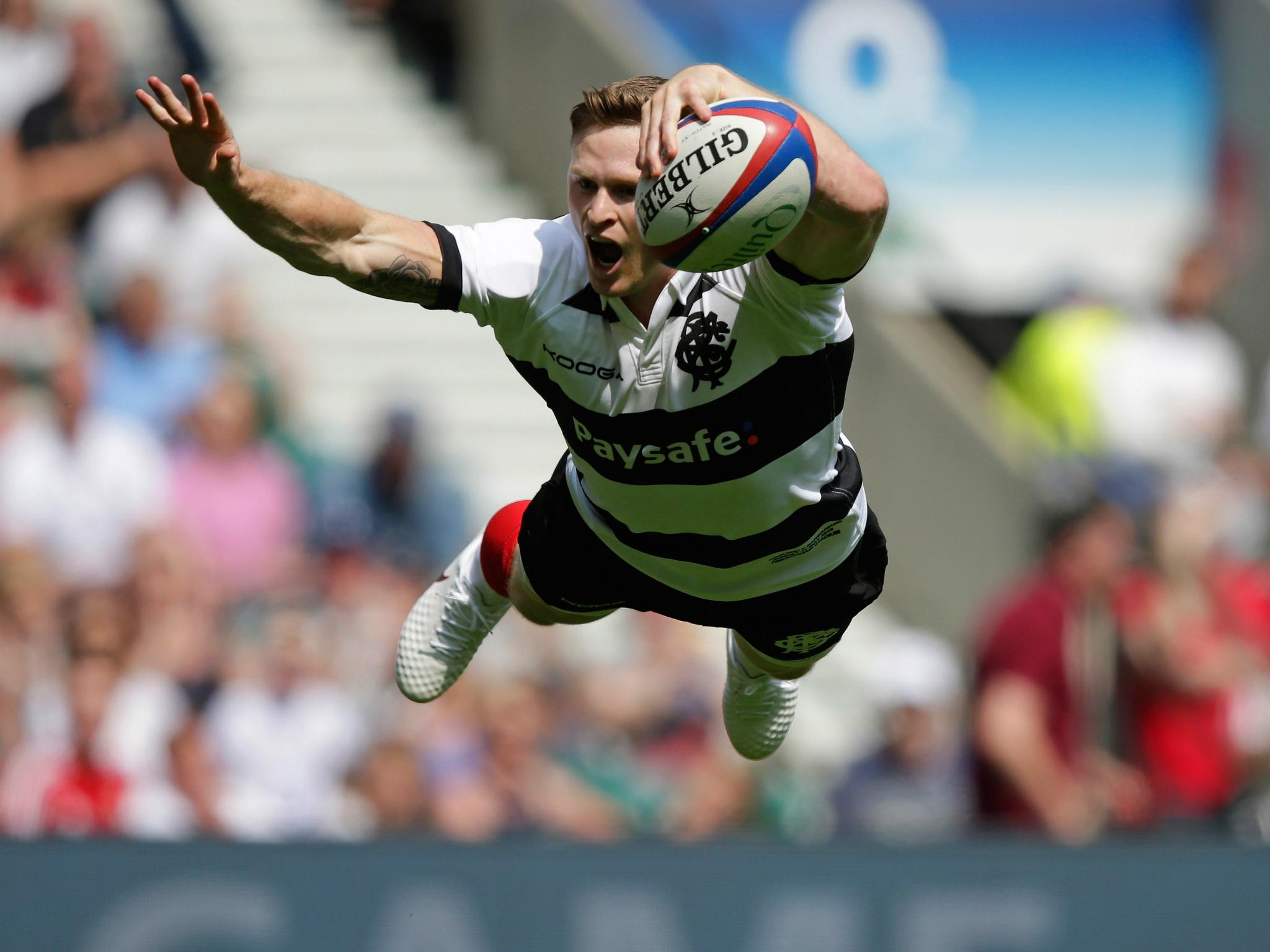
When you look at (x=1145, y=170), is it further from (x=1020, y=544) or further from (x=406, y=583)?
(x=406, y=583)

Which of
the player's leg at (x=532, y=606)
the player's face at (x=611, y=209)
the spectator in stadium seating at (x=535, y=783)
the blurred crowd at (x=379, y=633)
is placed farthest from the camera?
the spectator in stadium seating at (x=535, y=783)

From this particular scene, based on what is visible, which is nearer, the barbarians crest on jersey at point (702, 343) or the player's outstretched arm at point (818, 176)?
the player's outstretched arm at point (818, 176)

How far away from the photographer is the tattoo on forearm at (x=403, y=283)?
4043 mm

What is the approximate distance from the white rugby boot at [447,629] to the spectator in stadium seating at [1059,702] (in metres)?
2.80

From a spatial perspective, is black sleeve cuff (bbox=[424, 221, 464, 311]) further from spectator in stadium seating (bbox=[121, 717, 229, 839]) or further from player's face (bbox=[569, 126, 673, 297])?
spectator in stadium seating (bbox=[121, 717, 229, 839])

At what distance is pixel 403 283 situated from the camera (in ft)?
13.4

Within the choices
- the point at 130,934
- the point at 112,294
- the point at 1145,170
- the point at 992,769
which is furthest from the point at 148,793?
the point at 1145,170

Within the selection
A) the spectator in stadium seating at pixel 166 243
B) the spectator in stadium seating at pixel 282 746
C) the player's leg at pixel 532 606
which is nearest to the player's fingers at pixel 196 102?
the player's leg at pixel 532 606

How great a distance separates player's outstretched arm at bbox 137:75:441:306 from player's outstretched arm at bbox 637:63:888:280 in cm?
65

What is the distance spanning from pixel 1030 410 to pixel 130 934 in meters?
6.28

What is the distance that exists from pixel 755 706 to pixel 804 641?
57 cm

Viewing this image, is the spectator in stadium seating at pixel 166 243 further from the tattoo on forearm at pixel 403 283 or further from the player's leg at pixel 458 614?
the tattoo on forearm at pixel 403 283

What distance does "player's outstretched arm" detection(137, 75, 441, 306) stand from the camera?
148 inches

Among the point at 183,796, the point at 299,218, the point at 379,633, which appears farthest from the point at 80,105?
the point at 299,218
